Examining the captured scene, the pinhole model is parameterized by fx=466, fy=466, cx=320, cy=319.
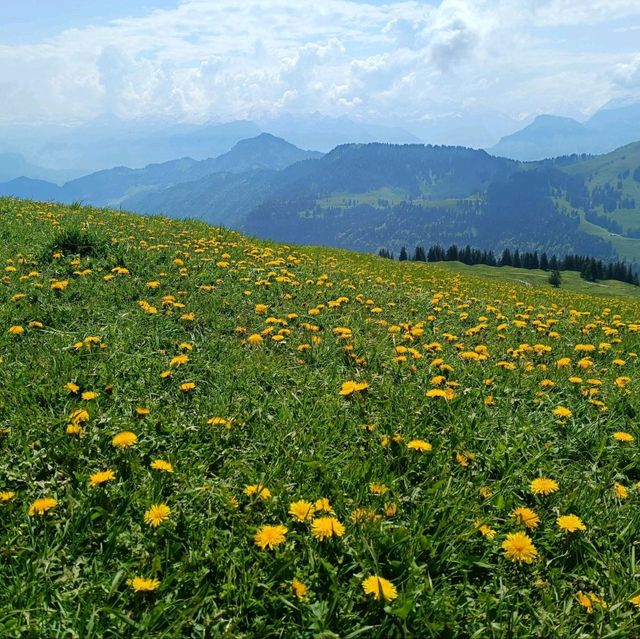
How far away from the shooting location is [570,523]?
306 cm

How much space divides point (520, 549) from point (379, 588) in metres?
1.02

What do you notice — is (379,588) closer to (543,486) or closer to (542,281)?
(543,486)

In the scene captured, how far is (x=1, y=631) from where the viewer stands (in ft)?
7.35

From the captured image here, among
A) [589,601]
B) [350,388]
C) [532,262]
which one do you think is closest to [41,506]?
[350,388]

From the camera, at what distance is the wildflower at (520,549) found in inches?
113

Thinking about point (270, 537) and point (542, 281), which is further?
point (542, 281)

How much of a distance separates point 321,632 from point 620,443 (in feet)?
11.2

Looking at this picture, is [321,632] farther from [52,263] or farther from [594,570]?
[52,263]

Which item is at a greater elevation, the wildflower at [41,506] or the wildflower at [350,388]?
the wildflower at [350,388]

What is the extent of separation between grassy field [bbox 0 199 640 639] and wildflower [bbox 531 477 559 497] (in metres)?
0.02

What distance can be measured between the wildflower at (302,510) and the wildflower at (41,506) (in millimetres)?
1511

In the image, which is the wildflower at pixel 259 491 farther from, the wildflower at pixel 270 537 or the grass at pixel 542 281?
the grass at pixel 542 281

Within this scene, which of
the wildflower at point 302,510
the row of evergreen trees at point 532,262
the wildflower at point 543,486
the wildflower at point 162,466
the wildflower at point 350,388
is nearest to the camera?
the wildflower at point 302,510

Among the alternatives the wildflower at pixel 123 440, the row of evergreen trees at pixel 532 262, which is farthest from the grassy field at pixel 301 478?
the row of evergreen trees at pixel 532 262
